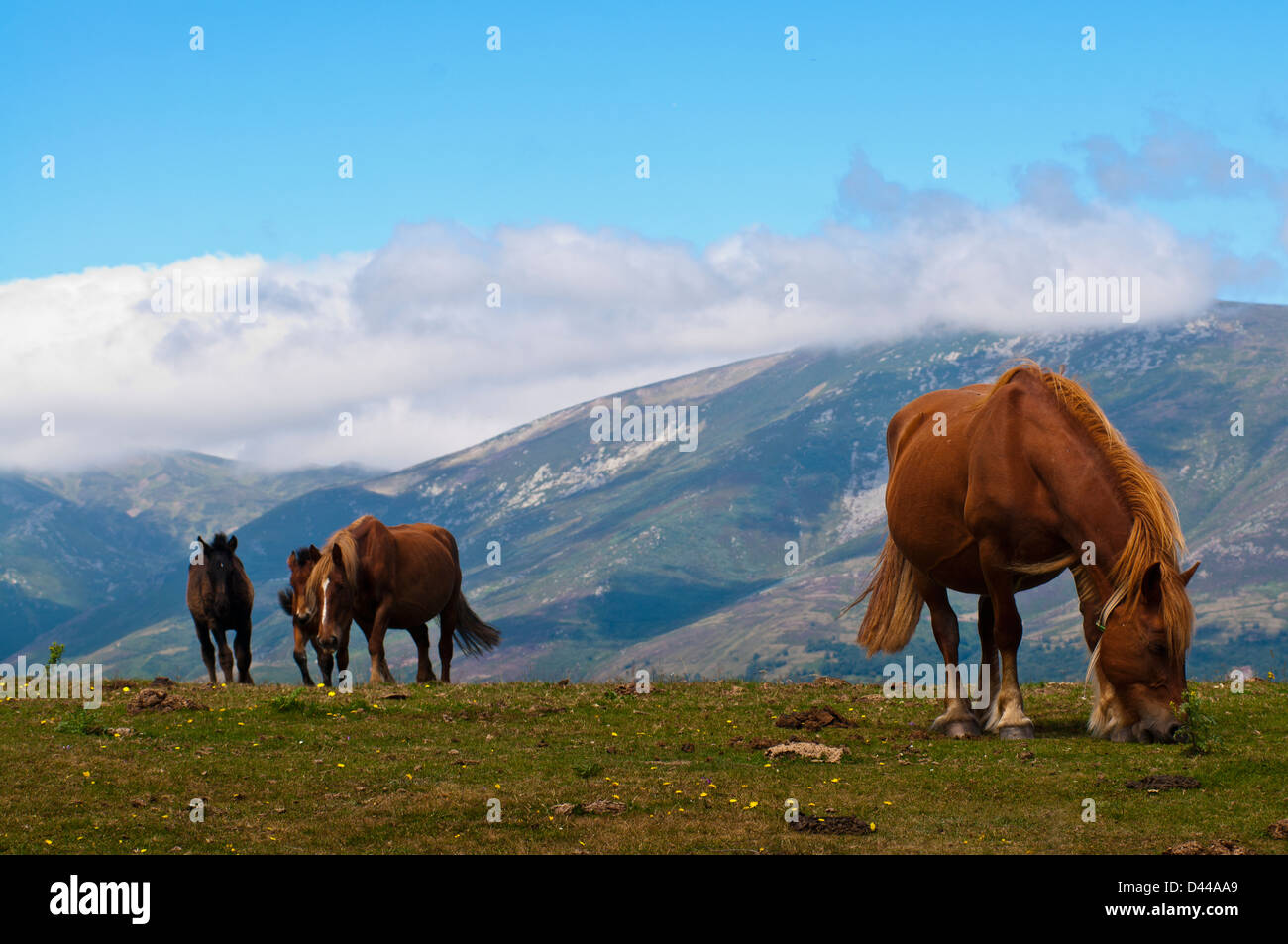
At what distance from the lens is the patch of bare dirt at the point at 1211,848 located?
11.3 m

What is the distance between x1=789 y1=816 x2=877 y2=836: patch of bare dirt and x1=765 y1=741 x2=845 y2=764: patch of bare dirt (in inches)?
131

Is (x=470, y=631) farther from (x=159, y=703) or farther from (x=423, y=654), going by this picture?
(x=159, y=703)

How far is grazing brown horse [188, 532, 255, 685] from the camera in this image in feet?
97.2

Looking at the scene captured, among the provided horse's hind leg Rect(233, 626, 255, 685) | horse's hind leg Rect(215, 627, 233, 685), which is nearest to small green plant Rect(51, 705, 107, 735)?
horse's hind leg Rect(215, 627, 233, 685)

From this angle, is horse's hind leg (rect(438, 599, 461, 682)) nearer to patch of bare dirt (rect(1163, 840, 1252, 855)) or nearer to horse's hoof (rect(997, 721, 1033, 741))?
horse's hoof (rect(997, 721, 1033, 741))

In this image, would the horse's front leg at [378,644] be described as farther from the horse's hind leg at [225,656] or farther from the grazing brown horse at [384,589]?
the horse's hind leg at [225,656]

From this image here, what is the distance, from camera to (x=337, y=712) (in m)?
20.0

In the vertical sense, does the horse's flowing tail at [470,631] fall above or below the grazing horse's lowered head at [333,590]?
below

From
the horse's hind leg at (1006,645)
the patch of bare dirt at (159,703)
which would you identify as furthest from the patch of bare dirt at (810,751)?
the patch of bare dirt at (159,703)

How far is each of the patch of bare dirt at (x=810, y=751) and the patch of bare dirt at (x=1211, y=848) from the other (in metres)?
5.36
